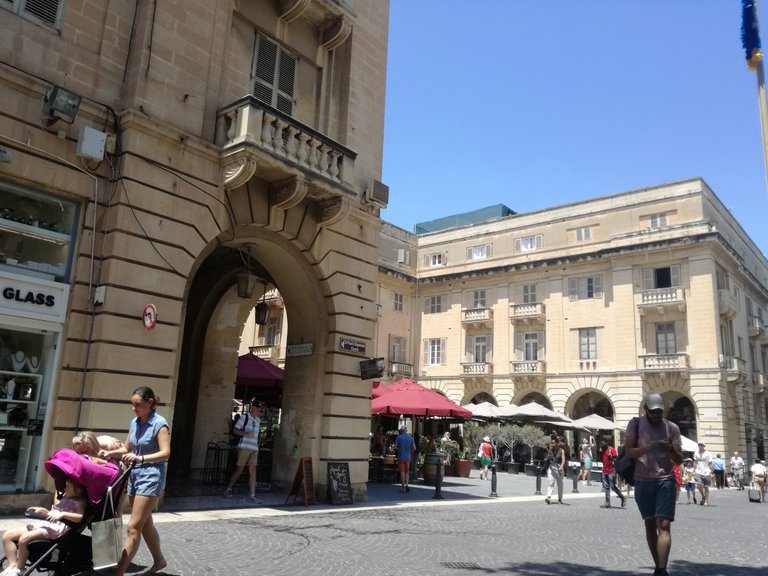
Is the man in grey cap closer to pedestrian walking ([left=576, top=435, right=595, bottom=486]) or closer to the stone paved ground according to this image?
the stone paved ground

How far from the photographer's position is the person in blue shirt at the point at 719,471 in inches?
1078

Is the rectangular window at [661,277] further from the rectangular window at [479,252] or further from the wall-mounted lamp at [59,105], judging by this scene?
the wall-mounted lamp at [59,105]

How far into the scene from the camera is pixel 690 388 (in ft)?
116

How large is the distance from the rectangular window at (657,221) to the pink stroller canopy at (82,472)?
1472 inches

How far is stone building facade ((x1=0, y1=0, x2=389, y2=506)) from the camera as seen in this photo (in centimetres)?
943

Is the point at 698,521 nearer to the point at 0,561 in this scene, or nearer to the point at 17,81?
the point at 0,561

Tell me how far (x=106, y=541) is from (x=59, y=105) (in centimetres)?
682

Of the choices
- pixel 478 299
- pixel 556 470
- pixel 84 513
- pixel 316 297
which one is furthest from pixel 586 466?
pixel 84 513

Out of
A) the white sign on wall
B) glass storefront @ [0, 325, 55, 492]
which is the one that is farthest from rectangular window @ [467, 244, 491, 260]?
glass storefront @ [0, 325, 55, 492]

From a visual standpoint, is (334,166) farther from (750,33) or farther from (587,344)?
(587,344)

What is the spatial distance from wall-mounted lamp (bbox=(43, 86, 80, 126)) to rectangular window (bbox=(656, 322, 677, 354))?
34984mm

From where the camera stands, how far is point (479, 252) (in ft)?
152

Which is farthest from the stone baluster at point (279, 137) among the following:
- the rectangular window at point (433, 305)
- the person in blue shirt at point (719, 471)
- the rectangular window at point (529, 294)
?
the rectangular window at point (433, 305)

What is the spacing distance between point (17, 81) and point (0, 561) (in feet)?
23.1
